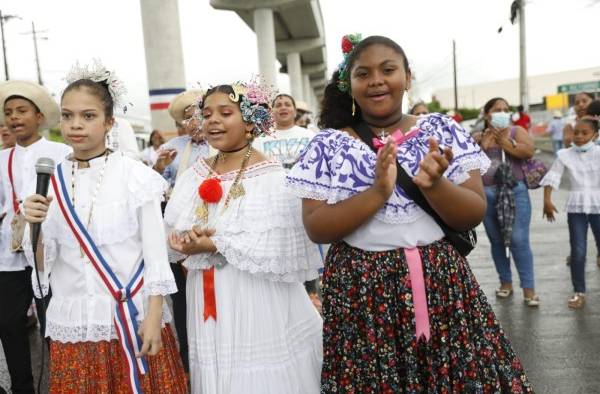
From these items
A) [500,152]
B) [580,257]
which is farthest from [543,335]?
[500,152]

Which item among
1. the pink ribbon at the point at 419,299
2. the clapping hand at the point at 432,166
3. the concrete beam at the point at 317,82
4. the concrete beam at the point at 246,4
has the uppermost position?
the concrete beam at the point at 317,82

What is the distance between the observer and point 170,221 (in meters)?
3.31

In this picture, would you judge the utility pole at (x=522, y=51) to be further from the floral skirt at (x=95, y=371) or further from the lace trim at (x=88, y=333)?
the lace trim at (x=88, y=333)

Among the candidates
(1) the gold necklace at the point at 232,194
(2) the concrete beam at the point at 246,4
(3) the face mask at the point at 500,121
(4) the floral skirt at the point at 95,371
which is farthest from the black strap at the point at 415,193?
(2) the concrete beam at the point at 246,4

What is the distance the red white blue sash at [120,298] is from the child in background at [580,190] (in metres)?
4.44

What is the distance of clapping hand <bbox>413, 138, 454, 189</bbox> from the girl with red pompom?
36.0 inches

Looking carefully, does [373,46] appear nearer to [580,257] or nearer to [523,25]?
[580,257]

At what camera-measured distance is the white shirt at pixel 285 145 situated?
23.4ft

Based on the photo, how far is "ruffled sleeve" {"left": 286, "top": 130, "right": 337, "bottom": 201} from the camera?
261 cm

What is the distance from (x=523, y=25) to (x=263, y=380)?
1144 inches

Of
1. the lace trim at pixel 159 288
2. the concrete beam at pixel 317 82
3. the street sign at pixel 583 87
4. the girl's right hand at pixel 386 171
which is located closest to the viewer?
the girl's right hand at pixel 386 171


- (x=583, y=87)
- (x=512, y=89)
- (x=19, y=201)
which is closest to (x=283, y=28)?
(x=583, y=87)

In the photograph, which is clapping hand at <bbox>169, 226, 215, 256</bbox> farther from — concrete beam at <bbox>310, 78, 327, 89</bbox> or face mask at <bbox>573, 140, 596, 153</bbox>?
concrete beam at <bbox>310, 78, 327, 89</bbox>

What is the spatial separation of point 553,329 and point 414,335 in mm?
3230
